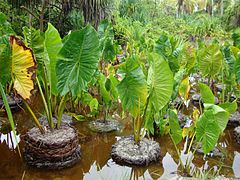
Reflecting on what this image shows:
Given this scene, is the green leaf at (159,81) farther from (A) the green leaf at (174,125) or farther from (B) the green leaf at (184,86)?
(B) the green leaf at (184,86)

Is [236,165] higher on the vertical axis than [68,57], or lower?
lower

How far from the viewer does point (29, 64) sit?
2.02 metres

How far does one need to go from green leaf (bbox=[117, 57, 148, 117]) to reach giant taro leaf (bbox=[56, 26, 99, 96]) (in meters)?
0.23

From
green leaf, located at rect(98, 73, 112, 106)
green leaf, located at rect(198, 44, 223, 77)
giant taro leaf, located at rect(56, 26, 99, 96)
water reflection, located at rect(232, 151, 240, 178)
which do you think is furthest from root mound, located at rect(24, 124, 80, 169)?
green leaf, located at rect(198, 44, 223, 77)

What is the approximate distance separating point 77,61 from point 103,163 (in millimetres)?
817

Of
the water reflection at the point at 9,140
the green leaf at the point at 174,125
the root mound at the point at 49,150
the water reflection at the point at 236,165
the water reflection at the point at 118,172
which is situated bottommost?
the water reflection at the point at 236,165

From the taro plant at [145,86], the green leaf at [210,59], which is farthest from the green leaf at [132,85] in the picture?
the green leaf at [210,59]

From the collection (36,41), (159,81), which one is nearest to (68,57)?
(36,41)

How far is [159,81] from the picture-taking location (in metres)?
2.26

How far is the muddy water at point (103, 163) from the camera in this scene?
2.24m

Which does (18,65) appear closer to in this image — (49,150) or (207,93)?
(49,150)

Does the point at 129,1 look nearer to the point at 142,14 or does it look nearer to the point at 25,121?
the point at 142,14

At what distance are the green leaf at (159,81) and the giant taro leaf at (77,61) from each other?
1.35 feet

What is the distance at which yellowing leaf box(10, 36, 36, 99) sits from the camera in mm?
1972
